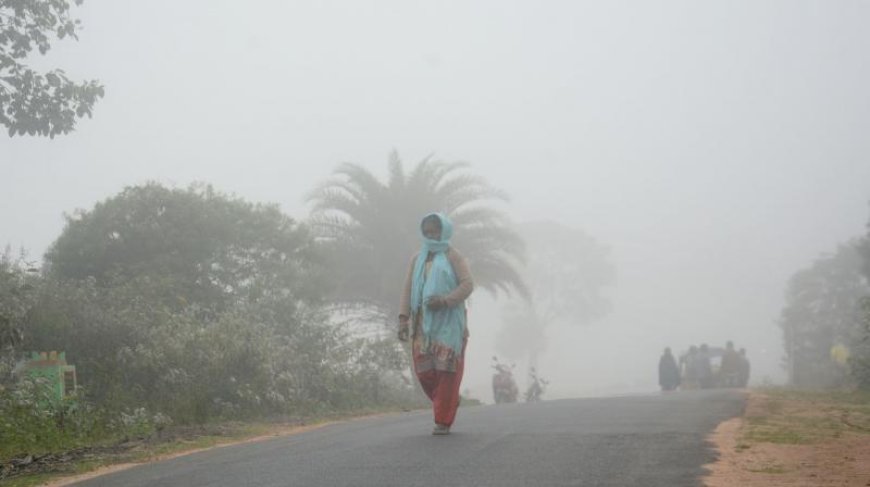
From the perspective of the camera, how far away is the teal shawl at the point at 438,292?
10016 mm

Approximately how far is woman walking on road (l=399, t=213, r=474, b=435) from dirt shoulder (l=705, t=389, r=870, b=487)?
2.34 meters

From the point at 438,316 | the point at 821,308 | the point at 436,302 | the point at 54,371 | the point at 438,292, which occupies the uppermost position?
the point at 821,308

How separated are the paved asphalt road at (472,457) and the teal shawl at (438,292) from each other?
0.87 metres

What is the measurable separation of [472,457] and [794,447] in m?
2.78

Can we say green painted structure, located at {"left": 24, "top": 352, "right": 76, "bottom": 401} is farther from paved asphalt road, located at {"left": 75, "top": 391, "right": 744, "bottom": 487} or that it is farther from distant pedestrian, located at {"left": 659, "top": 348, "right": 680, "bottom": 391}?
distant pedestrian, located at {"left": 659, "top": 348, "right": 680, "bottom": 391}

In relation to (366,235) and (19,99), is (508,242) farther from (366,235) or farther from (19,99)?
(19,99)

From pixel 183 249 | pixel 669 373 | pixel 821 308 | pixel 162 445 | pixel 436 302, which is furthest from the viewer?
pixel 821 308

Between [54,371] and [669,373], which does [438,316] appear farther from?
[669,373]

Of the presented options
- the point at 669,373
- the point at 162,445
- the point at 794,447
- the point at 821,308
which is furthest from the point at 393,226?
the point at 821,308

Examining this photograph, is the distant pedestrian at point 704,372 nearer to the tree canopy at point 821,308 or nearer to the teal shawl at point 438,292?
the tree canopy at point 821,308

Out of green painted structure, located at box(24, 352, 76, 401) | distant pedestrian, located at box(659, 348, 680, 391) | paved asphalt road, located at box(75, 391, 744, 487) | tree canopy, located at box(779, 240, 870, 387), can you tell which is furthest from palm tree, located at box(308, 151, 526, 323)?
paved asphalt road, located at box(75, 391, 744, 487)

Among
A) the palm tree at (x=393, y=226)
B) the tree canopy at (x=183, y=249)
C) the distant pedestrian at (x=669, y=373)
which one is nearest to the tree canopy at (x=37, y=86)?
the tree canopy at (x=183, y=249)

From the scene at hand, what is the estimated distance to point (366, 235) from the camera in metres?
28.2

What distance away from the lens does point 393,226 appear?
28266mm
